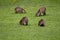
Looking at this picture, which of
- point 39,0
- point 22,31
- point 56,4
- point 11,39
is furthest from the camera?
point 39,0

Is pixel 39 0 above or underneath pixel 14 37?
above

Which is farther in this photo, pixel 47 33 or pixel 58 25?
pixel 58 25

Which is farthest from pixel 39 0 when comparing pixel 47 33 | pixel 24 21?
pixel 47 33

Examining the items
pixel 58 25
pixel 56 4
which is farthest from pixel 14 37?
pixel 56 4

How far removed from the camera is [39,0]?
347 cm

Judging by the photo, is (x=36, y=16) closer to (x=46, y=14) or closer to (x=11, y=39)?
(x=46, y=14)

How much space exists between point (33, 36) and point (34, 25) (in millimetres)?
270

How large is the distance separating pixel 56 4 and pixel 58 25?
0.99 metres

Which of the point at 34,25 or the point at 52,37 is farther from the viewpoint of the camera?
the point at 34,25

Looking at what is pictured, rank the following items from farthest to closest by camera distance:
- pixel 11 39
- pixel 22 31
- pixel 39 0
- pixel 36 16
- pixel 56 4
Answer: pixel 39 0 → pixel 56 4 → pixel 36 16 → pixel 22 31 → pixel 11 39

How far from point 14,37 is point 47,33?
0.81ft

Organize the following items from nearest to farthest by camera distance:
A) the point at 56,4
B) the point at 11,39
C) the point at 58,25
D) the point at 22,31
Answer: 1. the point at 11,39
2. the point at 22,31
3. the point at 58,25
4. the point at 56,4

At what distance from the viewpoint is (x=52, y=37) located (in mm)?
1982

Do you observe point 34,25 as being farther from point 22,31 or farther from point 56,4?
point 56,4
